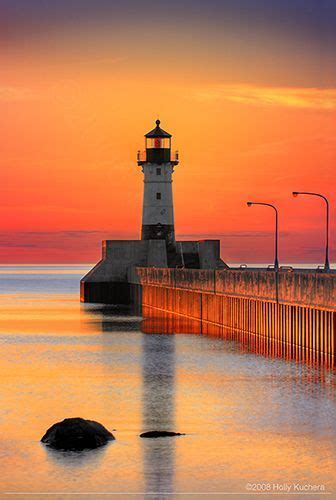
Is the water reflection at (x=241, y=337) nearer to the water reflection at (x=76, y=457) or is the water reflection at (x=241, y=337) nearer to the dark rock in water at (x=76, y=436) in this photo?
the dark rock in water at (x=76, y=436)

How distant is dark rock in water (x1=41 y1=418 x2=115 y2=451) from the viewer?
32.3m

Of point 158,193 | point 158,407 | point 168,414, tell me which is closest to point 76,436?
point 168,414

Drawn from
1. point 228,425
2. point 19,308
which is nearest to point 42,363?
point 228,425

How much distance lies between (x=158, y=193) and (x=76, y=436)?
79.3 metres

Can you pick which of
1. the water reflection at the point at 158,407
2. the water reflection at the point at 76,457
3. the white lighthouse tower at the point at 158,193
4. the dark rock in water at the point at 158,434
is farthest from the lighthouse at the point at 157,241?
the water reflection at the point at 76,457

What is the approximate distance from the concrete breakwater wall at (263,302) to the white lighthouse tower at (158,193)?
19.5 ft

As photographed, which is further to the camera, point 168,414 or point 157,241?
point 157,241

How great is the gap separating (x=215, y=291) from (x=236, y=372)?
24.1 meters

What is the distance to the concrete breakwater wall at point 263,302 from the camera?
53875mm

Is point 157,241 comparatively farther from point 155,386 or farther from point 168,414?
point 168,414

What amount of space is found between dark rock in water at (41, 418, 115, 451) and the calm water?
0.43m

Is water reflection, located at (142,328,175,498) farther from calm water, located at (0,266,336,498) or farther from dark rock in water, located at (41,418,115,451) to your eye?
dark rock in water, located at (41,418,115,451)

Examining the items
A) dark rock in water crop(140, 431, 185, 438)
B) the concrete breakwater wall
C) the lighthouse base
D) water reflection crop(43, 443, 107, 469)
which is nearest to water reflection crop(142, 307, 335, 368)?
the concrete breakwater wall

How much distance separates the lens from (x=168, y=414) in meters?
41.2
